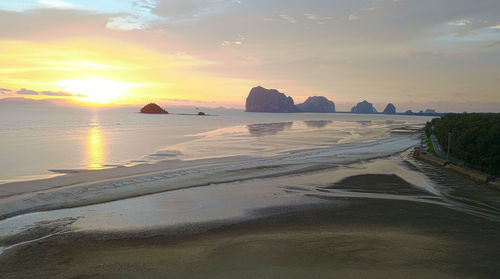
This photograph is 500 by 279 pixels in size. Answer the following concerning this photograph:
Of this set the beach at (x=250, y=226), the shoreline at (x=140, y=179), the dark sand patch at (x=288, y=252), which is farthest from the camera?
the shoreline at (x=140, y=179)

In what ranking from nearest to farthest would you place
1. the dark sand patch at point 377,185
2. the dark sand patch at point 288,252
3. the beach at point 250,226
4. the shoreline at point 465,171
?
1. the dark sand patch at point 288,252
2. the beach at point 250,226
3. the dark sand patch at point 377,185
4. the shoreline at point 465,171

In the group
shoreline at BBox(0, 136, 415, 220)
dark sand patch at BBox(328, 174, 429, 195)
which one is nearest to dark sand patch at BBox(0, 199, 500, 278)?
dark sand patch at BBox(328, 174, 429, 195)

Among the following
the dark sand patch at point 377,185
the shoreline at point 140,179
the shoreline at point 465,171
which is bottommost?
the shoreline at point 140,179

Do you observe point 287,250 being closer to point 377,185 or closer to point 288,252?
point 288,252

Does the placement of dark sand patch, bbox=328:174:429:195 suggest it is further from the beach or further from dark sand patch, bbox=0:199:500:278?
dark sand patch, bbox=0:199:500:278

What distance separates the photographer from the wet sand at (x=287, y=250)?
8.89m

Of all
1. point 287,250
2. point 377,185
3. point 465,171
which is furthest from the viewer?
point 465,171

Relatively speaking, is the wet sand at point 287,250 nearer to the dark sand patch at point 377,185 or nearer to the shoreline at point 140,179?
the dark sand patch at point 377,185

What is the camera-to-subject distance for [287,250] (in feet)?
33.7

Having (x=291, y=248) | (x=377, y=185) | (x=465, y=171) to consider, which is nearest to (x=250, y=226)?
(x=291, y=248)

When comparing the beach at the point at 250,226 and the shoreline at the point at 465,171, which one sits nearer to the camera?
the beach at the point at 250,226

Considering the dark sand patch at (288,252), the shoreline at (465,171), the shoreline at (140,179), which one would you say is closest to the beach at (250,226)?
the dark sand patch at (288,252)

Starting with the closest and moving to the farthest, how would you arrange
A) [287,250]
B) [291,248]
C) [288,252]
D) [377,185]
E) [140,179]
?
[288,252] → [287,250] → [291,248] → [377,185] → [140,179]

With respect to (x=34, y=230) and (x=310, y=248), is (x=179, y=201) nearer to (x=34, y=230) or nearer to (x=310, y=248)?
(x=34, y=230)
